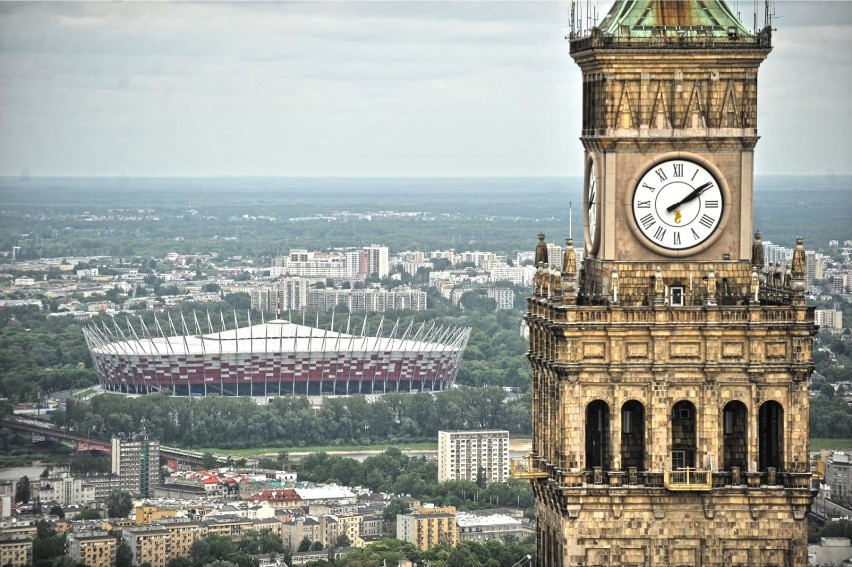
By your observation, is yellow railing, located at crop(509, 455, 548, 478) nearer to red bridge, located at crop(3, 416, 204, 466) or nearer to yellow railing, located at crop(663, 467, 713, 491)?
yellow railing, located at crop(663, 467, 713, 491)

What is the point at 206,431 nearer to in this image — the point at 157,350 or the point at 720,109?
the point at 157,350

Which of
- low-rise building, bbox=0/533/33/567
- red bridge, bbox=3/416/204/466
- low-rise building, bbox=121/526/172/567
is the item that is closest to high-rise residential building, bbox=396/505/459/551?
low-rise building, bbox=121/526/172/567

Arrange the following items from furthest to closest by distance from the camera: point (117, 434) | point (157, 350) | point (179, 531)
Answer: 1. point (157, 350)
2. point (117, 434)
3. point (179, 531)

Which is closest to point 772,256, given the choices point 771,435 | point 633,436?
point 771,435

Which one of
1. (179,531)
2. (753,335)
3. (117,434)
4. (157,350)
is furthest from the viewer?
(157,350)

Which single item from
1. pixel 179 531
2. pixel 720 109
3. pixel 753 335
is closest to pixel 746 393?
pixel 753 335

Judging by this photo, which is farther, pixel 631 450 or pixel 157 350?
pixel 157 350

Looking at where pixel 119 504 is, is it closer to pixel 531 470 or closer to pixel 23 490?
pixel 23 490

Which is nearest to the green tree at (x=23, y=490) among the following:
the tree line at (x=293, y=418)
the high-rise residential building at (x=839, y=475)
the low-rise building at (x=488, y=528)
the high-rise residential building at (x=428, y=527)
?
the high-rise residential building at (x=428, y=527)
